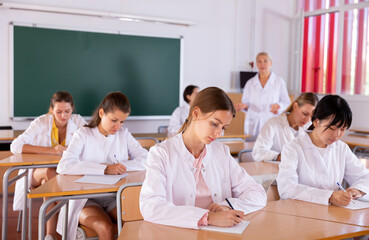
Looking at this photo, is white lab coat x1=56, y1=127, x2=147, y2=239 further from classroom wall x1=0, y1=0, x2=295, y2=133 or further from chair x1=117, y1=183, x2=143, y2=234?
classroom wall x1=0, y1=0, x2=295, y2=133

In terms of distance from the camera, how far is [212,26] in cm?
688

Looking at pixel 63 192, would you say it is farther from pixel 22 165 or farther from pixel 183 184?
pixel 22 165

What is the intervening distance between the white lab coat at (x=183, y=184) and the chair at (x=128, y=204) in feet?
1.24

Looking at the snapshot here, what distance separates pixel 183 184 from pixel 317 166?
36.8 inches

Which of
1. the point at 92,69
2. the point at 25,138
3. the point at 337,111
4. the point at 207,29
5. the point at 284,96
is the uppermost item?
the point at 207,29

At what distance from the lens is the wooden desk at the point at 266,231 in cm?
151

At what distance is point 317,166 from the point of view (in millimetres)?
2361

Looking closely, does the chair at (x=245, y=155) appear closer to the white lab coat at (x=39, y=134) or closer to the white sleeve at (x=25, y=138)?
the white lab coat at (x=39, y=134)

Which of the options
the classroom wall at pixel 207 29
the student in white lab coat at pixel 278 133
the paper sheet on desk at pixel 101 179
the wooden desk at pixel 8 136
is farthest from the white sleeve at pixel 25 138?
the classroom wall at pixel 207 29

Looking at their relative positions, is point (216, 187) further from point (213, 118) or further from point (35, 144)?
point (35, 144)

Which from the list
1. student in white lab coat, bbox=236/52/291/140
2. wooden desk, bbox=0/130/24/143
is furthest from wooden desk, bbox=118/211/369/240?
student in white lab coat, bbox=236/52/291/140

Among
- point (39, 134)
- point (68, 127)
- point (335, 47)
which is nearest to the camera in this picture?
point (39, 134)

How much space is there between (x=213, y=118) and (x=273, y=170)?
127 centimetres

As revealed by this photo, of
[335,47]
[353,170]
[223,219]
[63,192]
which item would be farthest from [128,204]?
[335,47]
